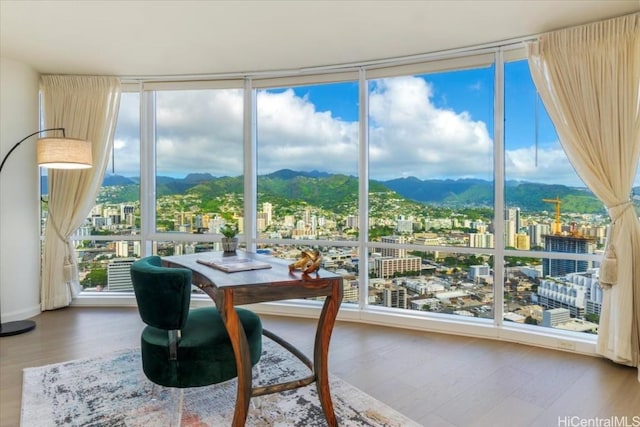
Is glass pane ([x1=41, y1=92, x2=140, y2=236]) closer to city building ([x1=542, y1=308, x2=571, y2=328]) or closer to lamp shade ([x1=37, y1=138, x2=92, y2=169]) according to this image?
lamp shade ([x1=37, y1=138, x2=92, y2=169])

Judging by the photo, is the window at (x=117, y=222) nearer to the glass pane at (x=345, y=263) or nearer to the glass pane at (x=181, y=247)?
the glass pane at (x=181, y=247)

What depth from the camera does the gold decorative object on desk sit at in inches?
83.9

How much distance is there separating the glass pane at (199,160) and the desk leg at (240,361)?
258 centimetres

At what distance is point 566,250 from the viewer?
3230 millimetres

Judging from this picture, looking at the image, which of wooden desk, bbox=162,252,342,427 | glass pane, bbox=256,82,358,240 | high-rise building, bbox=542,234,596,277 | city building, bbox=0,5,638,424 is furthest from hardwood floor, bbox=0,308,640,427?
glass pane, bbox=256,82,358,240

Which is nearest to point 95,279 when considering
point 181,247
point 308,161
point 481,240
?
point 181,247

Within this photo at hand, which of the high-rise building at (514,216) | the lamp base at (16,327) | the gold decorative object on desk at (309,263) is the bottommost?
the lamp base at (16,327)

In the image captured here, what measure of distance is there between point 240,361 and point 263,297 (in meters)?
0.34

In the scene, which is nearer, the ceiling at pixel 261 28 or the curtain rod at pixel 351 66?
the ceiling at pixel 261 28

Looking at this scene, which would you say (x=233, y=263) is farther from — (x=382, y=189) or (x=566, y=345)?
(x=566, y=345)

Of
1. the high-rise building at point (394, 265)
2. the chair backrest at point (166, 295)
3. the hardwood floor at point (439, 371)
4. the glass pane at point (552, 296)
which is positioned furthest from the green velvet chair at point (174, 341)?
the glass pane at point (552, 296)

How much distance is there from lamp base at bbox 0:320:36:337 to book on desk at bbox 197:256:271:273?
2277mm

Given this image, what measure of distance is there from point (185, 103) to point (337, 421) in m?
3.77

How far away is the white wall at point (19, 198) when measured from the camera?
12.6 feet
